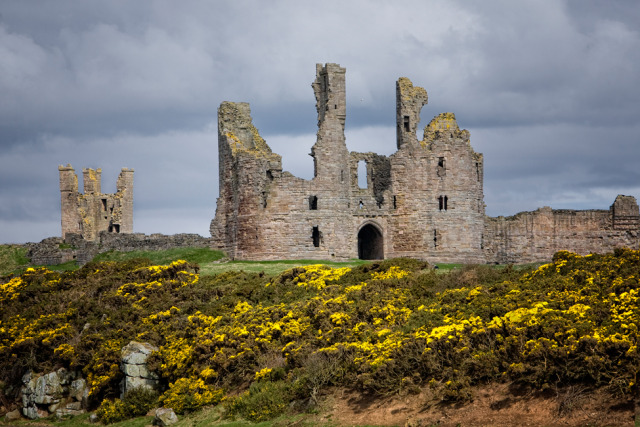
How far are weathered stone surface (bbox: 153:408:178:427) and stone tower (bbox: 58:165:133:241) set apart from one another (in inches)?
2199

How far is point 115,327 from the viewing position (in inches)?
1117

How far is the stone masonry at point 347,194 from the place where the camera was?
46.5 metres

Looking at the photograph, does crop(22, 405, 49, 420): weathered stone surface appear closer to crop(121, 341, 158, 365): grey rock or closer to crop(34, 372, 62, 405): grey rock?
crop(34, 372, 62, 405): grey rock

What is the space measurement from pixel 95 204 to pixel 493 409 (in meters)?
63.3

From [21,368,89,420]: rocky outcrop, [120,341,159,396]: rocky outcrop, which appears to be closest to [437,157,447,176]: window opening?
[120,341,159,396]: rocky outcrop

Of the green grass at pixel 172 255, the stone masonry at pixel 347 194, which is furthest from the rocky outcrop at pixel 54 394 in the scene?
the stone masonry at pixel 347 194

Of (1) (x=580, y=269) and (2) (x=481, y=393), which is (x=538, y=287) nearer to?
(1) (x=580, y=269)

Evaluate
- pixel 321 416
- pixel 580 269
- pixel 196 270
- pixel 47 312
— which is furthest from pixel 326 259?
pixel 321 416

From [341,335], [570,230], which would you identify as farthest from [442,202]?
[341,335]

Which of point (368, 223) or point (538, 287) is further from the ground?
point (368, 223)

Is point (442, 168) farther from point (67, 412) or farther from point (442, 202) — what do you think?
point (67, 412)

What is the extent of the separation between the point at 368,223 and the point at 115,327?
2283cm

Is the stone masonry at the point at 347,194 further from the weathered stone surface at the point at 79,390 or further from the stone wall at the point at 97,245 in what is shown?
the weathered stone surface at the point at 79,390

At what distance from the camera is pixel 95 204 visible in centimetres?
7669
